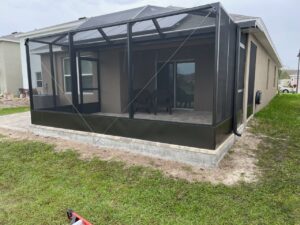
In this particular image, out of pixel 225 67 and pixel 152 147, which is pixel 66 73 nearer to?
pixel 152 147

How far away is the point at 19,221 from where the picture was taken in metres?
2.26

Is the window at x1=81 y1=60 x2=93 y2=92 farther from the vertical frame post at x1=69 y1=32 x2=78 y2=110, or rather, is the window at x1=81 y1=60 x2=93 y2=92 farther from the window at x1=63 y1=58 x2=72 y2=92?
the vertical frame post at x1=69 y1=32 x2=78 y2=110

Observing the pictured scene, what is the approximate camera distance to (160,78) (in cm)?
765

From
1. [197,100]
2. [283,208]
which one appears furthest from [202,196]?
[197,100]

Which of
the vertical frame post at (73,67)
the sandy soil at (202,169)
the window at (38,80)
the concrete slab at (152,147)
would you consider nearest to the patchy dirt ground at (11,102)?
the window at (38,80)

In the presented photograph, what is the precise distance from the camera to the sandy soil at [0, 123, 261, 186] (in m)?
3.16

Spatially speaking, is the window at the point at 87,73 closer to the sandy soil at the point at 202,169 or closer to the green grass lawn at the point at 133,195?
the sandy soil at the point at 202,169

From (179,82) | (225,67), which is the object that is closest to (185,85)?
(179,82)

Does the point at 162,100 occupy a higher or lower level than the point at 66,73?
lower

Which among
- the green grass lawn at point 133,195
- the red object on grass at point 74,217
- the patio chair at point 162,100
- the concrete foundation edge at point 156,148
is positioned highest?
the patio chair at point 162,100

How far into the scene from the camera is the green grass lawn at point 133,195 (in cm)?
229

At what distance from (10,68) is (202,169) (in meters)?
16.7

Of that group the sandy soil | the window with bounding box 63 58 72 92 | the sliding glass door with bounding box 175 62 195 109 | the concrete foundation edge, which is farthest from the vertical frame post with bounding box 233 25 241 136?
the window with bounding box 63 58 72 92

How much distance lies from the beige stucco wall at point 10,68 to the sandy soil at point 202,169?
1304 centimetres
